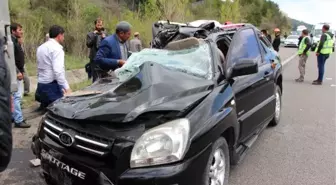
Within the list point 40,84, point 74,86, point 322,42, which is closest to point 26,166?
point 40,84

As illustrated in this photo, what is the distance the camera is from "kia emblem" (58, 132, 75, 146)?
9.00ft

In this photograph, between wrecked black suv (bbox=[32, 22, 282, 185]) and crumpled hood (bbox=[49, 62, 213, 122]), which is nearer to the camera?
wrecked black suv (bbox=[32, 22, 282, 185])

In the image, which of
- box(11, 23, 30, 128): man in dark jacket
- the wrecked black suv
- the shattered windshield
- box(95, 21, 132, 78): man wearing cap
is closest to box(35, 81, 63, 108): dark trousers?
box(95, 21, 132, 78): man wearing cap

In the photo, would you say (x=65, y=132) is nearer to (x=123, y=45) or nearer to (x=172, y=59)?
(x=172, y=59)

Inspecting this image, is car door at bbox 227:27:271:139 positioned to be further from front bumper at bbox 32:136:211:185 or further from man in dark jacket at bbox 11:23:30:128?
man in dark jacket at bbox 11:23:30:128

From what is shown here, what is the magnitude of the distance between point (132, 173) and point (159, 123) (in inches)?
17.0

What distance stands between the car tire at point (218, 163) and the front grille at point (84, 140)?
83 centimetres

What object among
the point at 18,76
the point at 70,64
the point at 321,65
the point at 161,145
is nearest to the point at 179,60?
the point at 161,145

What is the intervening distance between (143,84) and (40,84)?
2.18 meters

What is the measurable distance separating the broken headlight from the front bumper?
5 cm

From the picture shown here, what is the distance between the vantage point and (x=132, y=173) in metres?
2.49

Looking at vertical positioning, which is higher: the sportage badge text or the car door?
the car door

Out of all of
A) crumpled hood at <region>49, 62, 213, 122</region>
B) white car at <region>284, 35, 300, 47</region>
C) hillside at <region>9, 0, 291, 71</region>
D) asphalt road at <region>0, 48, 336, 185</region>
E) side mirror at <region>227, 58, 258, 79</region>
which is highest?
hillside at <region>9, 0, 291, 71</region>

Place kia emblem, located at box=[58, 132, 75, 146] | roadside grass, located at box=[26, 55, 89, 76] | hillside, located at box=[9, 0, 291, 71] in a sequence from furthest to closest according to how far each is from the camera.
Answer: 1. hillside, located at box=[9, 0, 291, 71]
2. roadside grass, located at box=[26, 55, 89, 76]
3. kia emblem, located at box=[58, 132, 75, 146]
